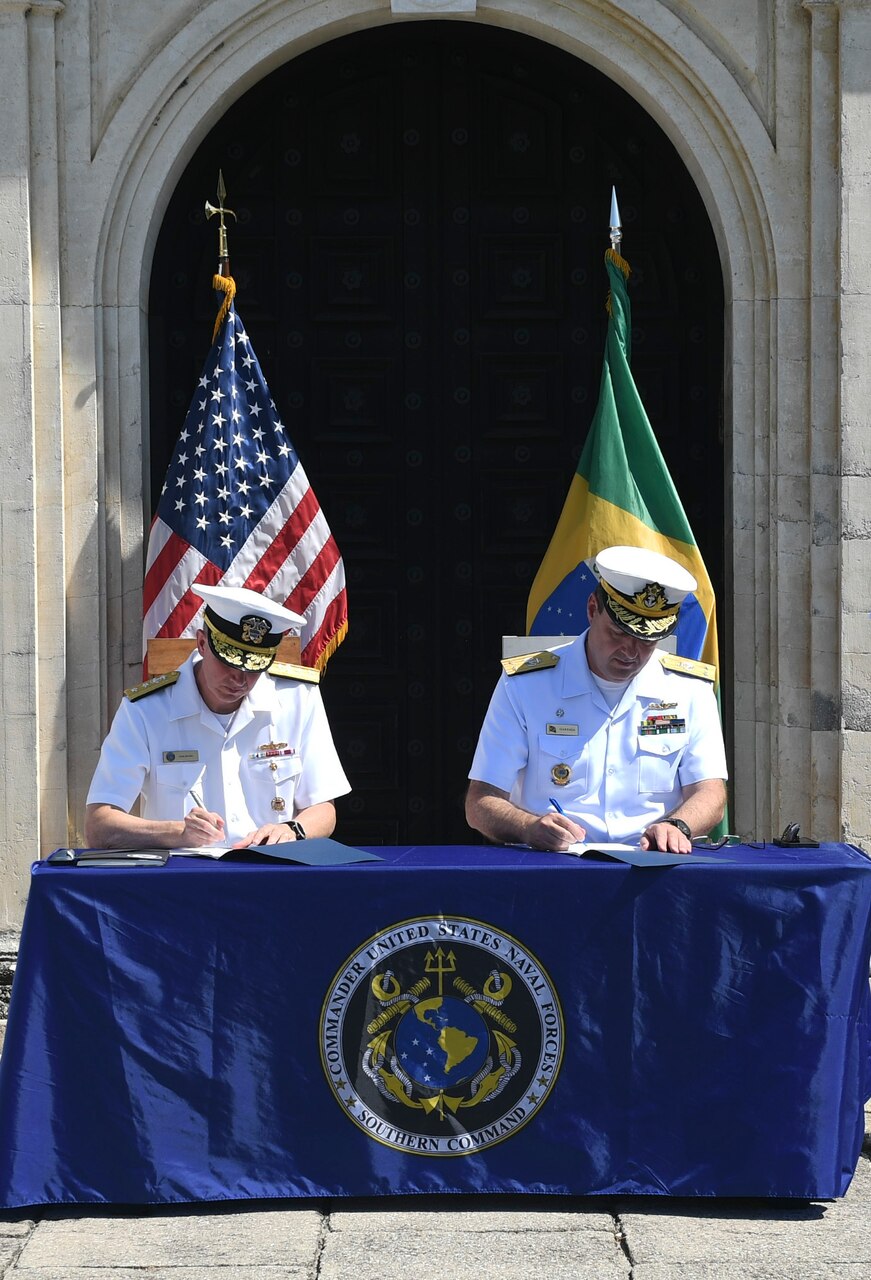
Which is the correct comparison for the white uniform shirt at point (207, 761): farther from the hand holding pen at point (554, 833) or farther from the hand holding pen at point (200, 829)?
the hand holding pen at point (554, 833)

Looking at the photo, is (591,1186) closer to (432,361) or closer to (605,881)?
(605,881)

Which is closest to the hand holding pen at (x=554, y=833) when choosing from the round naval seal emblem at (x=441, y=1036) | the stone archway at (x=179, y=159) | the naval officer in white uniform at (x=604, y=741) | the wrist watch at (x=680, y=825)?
the naval officer in white uniform at (x=604, y=741)

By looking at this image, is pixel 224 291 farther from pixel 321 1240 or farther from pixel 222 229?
pixel 321 1240

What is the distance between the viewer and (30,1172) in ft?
14.6

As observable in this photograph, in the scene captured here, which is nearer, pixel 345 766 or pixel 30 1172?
pixel 30 1172

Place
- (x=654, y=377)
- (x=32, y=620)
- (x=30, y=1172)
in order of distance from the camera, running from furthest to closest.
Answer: (x=654, y=377)
(x=32, y=620)
(x=30, y=1172)

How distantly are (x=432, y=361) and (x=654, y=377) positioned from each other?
950 mm

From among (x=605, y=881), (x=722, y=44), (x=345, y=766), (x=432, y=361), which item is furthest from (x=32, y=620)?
(x=722, y=44)

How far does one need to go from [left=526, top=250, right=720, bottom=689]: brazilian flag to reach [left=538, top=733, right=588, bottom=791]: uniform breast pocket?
146 cm

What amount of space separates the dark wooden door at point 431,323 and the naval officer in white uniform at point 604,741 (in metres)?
2.09

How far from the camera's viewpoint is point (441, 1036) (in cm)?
454

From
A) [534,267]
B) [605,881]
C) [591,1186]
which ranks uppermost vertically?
[534,267]

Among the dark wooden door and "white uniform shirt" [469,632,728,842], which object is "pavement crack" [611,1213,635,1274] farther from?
the dark wooden door

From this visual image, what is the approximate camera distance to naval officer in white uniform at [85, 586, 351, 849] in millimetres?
5082
